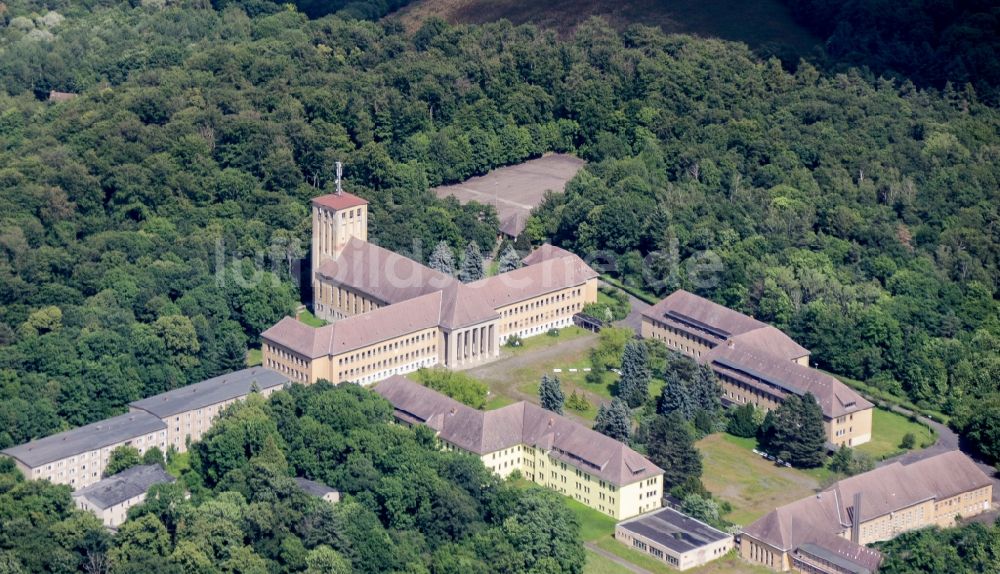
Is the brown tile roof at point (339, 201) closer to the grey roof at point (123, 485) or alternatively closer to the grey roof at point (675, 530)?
the grey roof at point (123, 485)

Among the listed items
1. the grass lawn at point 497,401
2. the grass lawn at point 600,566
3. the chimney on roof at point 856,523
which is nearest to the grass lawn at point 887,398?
the chimney on roof at point 856,523

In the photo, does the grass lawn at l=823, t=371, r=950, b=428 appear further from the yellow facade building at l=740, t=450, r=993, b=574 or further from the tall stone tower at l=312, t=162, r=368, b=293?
the tall stone tower at l=312, t=162, r=368, b=293

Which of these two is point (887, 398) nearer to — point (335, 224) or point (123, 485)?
point (335, 224)

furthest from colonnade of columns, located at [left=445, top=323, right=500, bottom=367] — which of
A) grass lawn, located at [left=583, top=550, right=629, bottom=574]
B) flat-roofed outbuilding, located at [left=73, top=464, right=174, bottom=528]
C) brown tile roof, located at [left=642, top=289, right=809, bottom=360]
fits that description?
grass lawn, located at [left=583, top=550, right=629, bottom=574]

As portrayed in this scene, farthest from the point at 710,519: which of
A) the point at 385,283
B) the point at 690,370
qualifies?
the point at 385,283

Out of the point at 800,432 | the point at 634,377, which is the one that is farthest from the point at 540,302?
the point at 800,432
